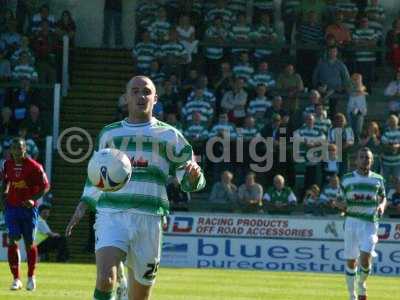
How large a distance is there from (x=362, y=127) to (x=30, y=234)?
1170cm

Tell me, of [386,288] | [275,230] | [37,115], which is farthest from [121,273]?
[37,115]

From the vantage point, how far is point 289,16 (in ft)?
100

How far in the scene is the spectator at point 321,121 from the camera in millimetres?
26734

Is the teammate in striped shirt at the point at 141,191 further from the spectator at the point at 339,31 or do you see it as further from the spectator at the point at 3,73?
the spectator at the point at 339,31

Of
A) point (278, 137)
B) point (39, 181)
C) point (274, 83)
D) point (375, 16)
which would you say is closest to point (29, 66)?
point (274, 83)

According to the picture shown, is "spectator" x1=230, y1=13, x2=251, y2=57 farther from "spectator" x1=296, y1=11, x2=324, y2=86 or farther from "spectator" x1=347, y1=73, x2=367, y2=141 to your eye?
"spectator" x1=347, y1=73, x2=367, y2=141

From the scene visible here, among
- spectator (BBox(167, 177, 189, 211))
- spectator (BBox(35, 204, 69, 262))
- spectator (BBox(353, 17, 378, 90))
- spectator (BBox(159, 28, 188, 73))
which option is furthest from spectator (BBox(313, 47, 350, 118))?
spectator (BBox(35, 204, 69, 262))

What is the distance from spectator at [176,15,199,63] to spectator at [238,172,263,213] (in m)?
4.21

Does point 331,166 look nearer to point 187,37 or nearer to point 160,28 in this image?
point 187,37

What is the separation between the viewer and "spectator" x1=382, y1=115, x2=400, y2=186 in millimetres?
26516

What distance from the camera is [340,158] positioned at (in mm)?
26828

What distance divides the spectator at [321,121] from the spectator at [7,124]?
6724 millimetres

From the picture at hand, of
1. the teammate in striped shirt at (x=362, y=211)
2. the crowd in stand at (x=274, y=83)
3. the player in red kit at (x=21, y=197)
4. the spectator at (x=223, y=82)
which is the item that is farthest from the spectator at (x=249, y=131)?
the player in red kit at (x=21, y=197)

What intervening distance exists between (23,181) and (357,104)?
37.6ft
